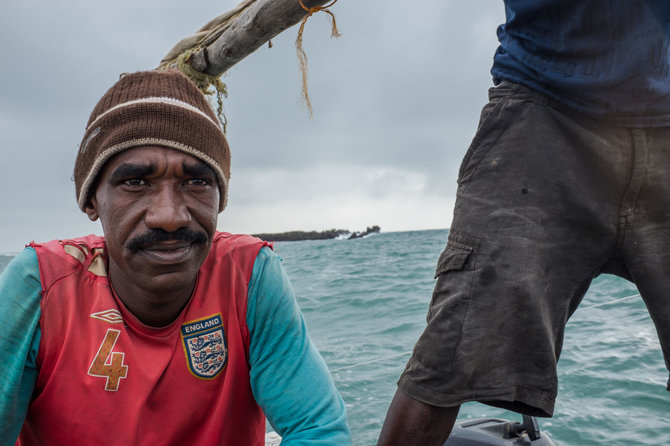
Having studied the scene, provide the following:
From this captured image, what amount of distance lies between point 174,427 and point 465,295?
0.90m

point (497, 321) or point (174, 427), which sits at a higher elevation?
point (497, 321)

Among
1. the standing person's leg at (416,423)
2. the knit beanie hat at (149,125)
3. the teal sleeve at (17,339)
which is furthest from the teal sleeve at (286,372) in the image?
the teal sleeve at (17,339)

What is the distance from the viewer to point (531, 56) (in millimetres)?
1539

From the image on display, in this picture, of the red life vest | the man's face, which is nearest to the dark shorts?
the red life vest

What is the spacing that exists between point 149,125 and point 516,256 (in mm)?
1071

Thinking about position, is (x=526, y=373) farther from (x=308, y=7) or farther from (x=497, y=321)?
(x=308, y=7)

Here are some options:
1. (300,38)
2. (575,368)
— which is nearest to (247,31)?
(300,38)

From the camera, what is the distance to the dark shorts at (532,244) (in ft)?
4.60

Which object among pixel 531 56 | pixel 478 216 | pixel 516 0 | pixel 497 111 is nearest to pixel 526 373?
pixel 478 216

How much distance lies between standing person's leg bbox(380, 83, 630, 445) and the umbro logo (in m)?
0.82

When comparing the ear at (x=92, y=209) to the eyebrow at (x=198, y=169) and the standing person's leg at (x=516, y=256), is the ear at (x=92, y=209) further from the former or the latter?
the standing person's leg at (x=516, y=256)

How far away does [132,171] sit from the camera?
1343 millimetres

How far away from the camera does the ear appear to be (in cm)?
148

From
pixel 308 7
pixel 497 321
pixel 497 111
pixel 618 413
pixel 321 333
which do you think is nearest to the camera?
pixel 497 321
